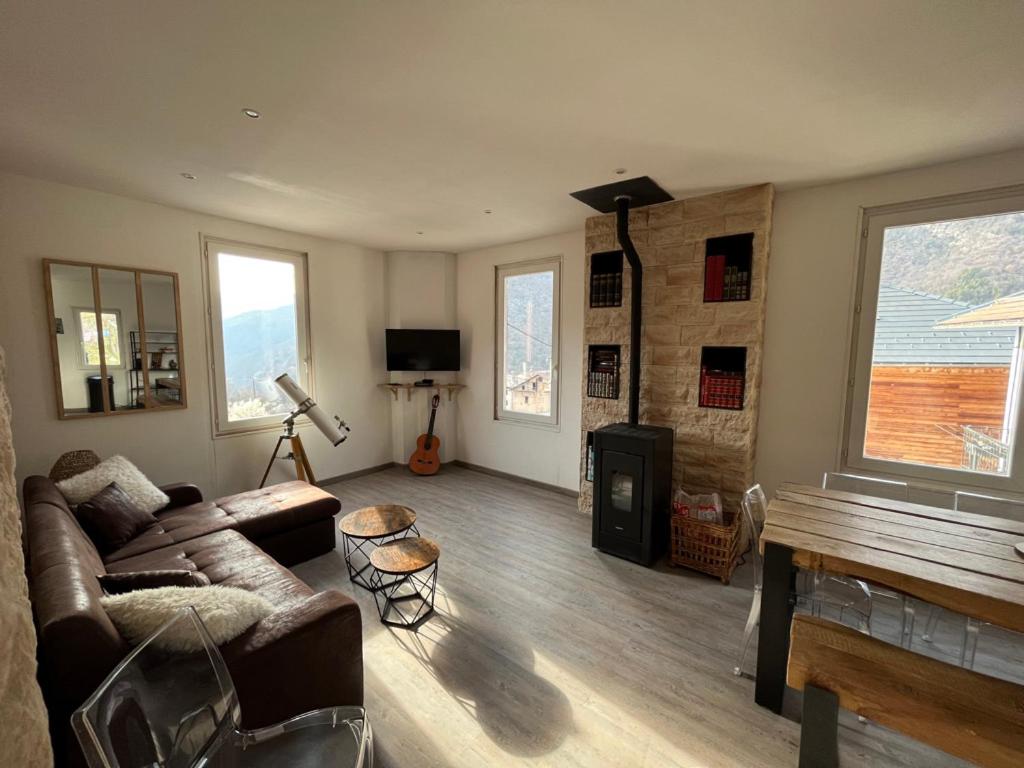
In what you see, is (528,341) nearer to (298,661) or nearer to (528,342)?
(528,342)

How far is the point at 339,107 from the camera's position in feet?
6.48

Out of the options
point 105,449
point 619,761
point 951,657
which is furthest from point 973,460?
point 105,449

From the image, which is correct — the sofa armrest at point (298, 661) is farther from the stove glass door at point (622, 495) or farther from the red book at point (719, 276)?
the red book at point (719, 276)

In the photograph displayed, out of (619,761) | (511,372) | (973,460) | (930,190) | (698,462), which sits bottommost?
(619,761)

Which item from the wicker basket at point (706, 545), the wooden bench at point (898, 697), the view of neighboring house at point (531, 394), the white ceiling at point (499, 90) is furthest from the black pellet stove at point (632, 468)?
the wooden bench at point (898, 697)

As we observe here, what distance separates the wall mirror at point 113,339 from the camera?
2.95 metres

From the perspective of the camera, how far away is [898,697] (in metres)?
1.21

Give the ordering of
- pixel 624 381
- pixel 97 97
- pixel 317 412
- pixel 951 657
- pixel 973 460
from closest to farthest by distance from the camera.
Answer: pixel 97 97
pixel 951 657
pixel 973 460
pixel 624 381
pixel 317 412

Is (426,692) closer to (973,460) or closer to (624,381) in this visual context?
(624,381)

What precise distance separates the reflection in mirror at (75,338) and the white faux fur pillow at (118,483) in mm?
575

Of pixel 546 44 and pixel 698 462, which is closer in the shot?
pixel 546 44

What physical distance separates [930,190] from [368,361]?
494cm

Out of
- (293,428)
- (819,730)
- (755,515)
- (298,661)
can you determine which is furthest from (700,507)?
(293,428)

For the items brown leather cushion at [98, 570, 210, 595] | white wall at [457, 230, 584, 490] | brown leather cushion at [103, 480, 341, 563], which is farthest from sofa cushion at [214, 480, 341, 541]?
white wall at [457, 230, 584, 490]
